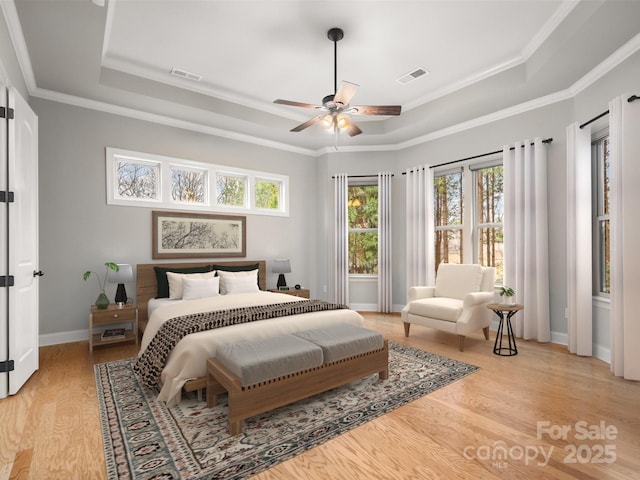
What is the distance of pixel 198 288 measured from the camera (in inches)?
167

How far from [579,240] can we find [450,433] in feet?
9.25

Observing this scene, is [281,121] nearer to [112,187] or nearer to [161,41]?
[161,41]

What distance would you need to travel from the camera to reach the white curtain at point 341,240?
6059mm

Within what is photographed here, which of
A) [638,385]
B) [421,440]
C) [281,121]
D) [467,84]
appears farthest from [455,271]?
[281,121]

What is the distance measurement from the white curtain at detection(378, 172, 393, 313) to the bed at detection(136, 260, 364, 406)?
7.78 ft

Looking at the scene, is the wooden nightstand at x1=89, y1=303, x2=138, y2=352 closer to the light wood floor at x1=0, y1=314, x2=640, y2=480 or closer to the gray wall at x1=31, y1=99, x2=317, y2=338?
the gray wall at x1=31, y1=99, x2=317, y2=338

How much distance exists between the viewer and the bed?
8.28 feet

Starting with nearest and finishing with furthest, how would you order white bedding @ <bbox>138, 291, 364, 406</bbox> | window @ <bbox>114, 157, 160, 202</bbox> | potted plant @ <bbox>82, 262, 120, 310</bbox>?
white bedding @ <bbox>138, 291, 364, 406</bbox>
potted plant @ <bbox>82, 262, 120, 310</bbox>
window @ <bbox>114, 157, 160, 202</bbox>

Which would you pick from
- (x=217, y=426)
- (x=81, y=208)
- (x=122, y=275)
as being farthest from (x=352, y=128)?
(x=81, y=208)

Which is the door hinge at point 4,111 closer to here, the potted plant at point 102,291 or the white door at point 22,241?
the white door at point 22,241

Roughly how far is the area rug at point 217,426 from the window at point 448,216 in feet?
8.45

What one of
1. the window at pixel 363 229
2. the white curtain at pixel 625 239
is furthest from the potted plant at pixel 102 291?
the white curtain at pixel 625 239

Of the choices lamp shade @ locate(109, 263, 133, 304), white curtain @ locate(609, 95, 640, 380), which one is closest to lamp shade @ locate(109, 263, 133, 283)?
lamp shade @ locate(109, 263, 133, 304)

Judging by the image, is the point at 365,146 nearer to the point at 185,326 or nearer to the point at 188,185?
the point at 188,185
